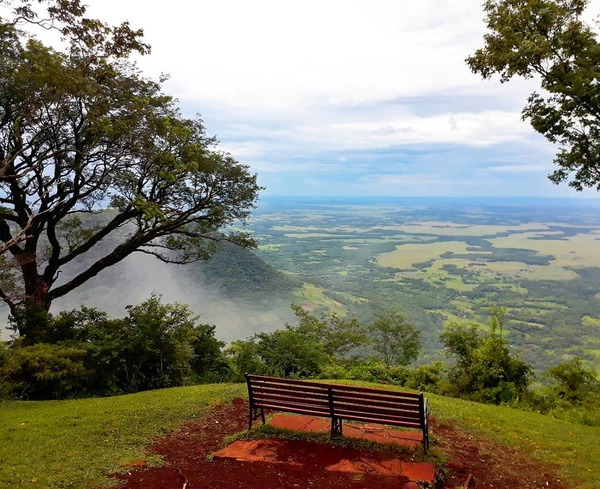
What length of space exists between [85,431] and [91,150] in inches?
358

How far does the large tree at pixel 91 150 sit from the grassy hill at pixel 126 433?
4047mm

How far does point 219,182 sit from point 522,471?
13.5 m

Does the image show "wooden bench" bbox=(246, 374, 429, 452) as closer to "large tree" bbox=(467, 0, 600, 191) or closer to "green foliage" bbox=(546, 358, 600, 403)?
"large tree" bbox=(467, 0, 600, 191)

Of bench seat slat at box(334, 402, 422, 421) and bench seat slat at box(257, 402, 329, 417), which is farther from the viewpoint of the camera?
bench seat slat at box(257, 402, 329, 417)

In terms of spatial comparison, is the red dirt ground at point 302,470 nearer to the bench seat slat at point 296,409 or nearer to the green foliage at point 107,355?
the bench seat slat at point 296,409

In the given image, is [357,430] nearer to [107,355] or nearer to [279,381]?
[279,381]

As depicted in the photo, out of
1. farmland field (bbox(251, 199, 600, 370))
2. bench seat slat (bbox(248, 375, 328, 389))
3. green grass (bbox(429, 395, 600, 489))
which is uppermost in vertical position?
bench seat slat (bbox(248, 375, 328, 389))

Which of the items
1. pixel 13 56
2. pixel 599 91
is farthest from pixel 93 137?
pixel 599 91

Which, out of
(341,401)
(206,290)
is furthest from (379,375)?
(206,290)

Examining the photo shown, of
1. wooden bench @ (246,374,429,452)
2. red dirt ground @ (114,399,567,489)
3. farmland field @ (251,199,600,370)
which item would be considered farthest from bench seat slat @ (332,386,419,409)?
farmland field @ (251,199,600,370)

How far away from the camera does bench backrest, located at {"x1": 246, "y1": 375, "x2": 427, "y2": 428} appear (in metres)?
Answer: 6.27

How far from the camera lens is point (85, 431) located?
775 cm

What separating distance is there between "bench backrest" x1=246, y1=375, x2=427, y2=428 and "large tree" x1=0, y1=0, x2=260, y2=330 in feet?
21.8

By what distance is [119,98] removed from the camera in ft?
42.5
